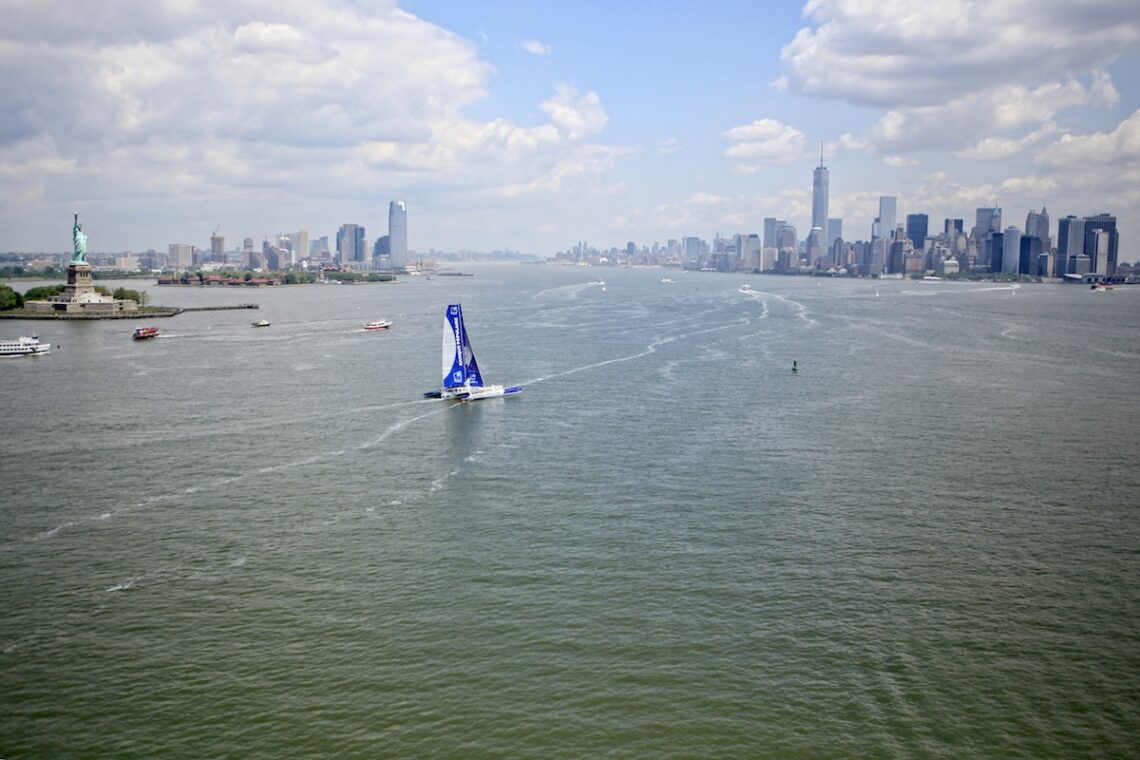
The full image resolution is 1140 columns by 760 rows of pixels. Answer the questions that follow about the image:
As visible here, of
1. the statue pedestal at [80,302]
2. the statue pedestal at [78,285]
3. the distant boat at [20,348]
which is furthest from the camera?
the statue pedestal at [78,285]

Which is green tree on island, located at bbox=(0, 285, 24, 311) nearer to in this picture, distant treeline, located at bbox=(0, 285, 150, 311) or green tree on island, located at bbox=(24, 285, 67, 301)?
distant treeline, located at bbox=(0, 285, 150, 311)

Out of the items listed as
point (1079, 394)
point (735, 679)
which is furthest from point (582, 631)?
point (1079, 394)

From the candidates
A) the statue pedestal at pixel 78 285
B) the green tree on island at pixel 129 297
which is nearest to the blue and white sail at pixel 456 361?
the statue pedestal at pixel 78 285

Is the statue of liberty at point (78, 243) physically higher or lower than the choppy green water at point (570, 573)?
higher

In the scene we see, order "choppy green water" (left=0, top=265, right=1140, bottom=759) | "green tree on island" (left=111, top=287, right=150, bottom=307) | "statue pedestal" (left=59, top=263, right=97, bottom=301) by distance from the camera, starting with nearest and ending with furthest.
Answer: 1. "choppy green water" (left=0, top=265, right=1140, bottom=759)
2. "statue pedestal" (left=59, top=263, right=97, bottom=301)
3. "green tree on island" (left=111, top=287, right=150, bottom=307)

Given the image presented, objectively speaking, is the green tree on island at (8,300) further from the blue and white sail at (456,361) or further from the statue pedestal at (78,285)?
the blue and white sail at (456,361)

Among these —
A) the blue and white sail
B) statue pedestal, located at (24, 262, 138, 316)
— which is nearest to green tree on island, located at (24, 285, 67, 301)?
statue pedestal, located at (24, 262, 138, 316)

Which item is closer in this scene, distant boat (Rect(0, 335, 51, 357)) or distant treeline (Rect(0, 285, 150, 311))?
distant boat (Rect(0, 335, 51, 357))

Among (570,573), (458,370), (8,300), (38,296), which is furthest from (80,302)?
(570,573)

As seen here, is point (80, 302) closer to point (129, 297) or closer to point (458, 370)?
point (129, 297)
